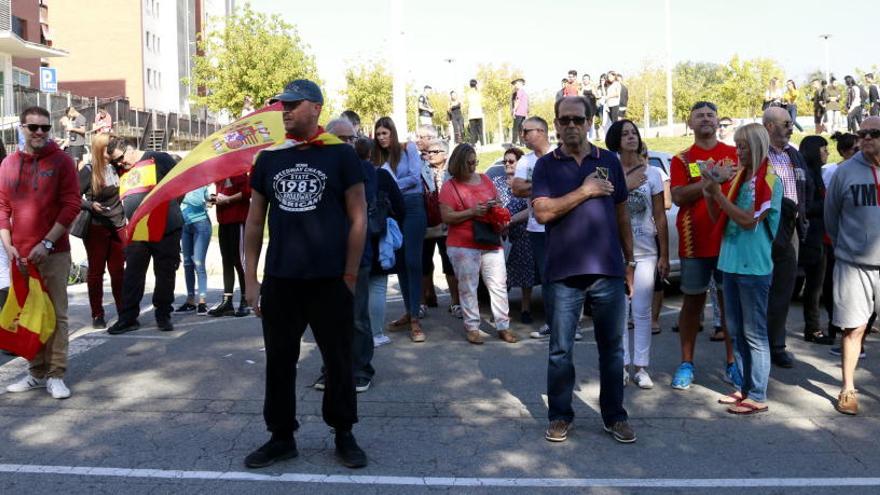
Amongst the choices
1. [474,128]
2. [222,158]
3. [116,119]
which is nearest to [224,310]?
[222,158]

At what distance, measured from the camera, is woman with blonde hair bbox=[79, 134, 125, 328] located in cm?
967

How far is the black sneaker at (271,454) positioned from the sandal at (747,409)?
291cm

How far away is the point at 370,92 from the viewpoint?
50312 mm

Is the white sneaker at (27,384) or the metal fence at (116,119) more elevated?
the metal fence at (116,119)

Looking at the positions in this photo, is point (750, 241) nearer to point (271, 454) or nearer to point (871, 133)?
point (871, 133)

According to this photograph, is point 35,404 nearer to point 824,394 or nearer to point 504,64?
A: point 824,394

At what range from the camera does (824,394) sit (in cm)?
698

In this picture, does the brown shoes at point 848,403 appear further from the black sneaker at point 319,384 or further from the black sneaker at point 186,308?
the black sneaker at point 186,308

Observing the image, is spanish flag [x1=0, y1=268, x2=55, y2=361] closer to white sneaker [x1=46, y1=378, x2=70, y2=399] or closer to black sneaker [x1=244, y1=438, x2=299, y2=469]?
white sneaker [x1=46, y1=378, x2=70, y2=399]

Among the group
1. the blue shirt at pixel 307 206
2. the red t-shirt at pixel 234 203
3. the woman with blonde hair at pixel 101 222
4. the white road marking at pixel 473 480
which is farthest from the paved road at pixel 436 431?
the red t-shirt at pixel 234 203

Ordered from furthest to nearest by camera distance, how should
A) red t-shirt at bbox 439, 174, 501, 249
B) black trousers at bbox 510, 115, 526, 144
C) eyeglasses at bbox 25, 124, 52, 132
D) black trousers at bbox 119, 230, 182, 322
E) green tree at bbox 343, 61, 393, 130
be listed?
1. green tree at bbox 343, 61, 393, 130
2. black trousers at bbox 510, 115, 526, 144
3. black trousers at bbox 119, 230, 182, 322
4. red t-shirt at bbox 439, 174, 501, 249
5. eyeglasses at bbox 25, 124, 52, 132

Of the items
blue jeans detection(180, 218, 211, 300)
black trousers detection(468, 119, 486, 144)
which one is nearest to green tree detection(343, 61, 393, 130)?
black trousers detection(468, 119, 486, 144)

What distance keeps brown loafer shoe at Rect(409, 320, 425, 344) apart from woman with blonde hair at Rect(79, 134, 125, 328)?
3060mm

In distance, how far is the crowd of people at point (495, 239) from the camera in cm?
534
